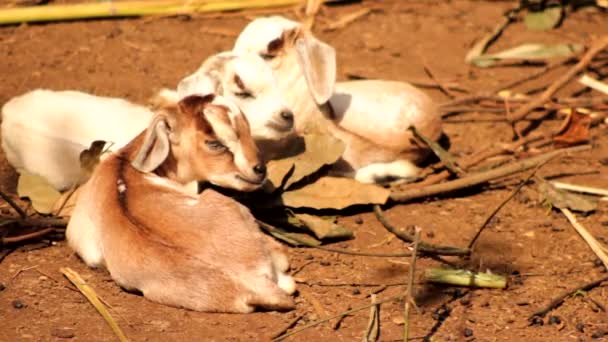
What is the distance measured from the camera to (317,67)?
6.82 m

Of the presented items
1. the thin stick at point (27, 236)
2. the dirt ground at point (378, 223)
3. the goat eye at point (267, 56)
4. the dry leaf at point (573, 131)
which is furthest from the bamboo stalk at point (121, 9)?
the thin stick at point (27, 236)

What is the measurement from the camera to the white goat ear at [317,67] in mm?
6793

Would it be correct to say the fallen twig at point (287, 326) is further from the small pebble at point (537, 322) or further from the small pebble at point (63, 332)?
the small pebble at point (537, 322)

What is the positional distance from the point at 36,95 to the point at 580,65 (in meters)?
3.64

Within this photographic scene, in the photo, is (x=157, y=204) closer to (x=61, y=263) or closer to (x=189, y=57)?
(x=61, y=263)

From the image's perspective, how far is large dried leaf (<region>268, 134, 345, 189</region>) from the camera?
6391 millimetres

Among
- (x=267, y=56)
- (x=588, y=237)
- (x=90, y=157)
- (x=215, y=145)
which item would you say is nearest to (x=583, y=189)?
(x=588, y=237)

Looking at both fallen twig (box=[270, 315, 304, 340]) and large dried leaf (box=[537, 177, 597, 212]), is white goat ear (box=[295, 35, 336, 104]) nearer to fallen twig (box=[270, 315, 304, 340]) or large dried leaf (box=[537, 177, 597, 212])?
large dried leaf (box=[537, 177, 597, 212])

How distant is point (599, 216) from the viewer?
6473 mm

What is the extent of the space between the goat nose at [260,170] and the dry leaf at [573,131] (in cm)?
237

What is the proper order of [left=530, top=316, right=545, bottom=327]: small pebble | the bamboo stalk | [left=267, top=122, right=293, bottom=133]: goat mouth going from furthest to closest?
the bamboo stalk, [left=267, top=122, right=293, bottom=133]: goat mouth, [left=530, top=316, right=545, bottom=327]: small pebble

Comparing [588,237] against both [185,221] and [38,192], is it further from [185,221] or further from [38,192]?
[38,192]

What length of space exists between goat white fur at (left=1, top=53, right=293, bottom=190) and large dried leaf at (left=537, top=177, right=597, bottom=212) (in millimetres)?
1494

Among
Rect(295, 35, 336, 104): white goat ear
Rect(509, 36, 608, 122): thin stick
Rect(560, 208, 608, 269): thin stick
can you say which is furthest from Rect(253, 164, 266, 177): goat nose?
Rect(509, 36, 608, 122): thin stick
